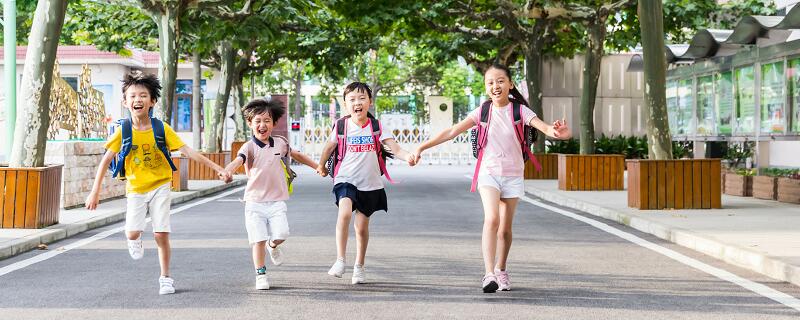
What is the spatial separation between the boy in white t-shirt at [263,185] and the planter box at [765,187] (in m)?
11.7

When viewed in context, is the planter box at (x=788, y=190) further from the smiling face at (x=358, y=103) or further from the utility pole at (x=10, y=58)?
the utility pole at (x=10, y=58)

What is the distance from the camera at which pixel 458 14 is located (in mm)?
26172

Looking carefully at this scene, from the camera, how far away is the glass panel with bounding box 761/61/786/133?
19.2 metres

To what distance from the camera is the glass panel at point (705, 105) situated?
77.9 feet

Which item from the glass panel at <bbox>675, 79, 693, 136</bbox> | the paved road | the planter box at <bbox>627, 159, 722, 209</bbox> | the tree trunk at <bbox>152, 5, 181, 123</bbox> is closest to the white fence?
the glass panel at <bbox>675, 79, 693, 136</bbox>

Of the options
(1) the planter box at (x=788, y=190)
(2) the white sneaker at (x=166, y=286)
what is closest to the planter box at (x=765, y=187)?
(1) the planter box at (x=788, y=190)

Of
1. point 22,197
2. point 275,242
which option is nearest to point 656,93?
point 22,197

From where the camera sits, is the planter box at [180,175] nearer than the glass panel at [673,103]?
Yes

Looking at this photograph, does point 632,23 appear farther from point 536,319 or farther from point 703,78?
point 536,319

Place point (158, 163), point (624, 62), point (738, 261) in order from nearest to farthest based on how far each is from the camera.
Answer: point (158, 163), point (738, 261), point (624, 62)

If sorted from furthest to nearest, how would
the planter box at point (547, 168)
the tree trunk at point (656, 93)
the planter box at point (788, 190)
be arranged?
the planter box at point (547, 168)
the planter box at point (788, 190)
the tree trunk at point (656, 93)

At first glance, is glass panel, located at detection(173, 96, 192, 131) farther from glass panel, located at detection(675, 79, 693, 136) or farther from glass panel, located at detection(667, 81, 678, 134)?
glass panel, located at detection(675, 79, 693, 136)

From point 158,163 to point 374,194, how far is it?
168 centimetres

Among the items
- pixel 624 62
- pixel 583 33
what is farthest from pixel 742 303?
pixel 624 62
